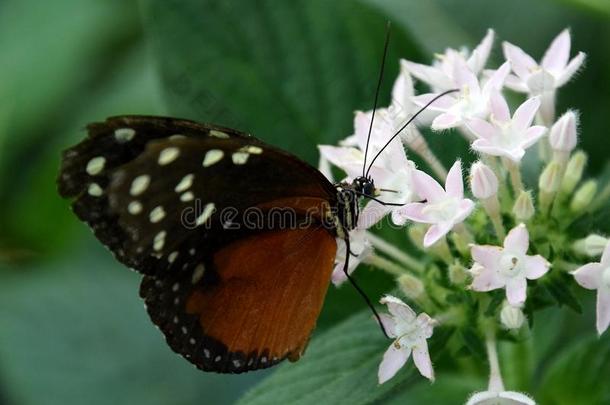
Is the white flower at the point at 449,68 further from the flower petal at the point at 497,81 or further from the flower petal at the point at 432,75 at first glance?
the flower petal at the point at 497,81

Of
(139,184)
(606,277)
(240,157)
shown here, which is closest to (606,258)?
(606,277)

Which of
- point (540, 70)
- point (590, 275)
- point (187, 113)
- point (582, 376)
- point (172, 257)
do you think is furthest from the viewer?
point (187, 113)

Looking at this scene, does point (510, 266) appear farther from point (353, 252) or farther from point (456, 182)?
point (353, 252)

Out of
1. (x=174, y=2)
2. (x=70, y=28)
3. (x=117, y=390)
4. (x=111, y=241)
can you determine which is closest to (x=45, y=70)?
(x=70, y=28)

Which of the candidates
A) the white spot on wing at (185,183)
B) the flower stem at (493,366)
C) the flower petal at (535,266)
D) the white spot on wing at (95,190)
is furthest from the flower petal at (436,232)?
the white spot on wing at (95,190)

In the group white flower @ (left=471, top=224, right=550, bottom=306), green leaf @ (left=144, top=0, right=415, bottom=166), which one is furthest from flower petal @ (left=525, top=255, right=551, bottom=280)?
green leaf @ (left=144, top=0, right=415, bottom=166)

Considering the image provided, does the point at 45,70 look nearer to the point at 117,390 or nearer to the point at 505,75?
the point at 117,390

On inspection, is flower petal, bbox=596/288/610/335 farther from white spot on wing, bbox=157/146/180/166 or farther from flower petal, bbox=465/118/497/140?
white spot on wing, bbox=157/146/180/166
